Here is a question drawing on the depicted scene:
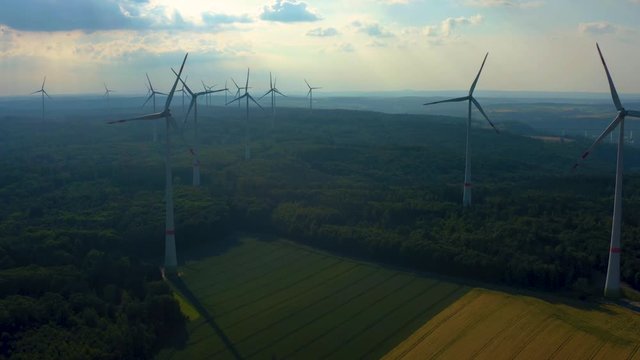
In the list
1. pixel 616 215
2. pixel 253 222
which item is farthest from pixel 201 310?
A: pixel 616 215

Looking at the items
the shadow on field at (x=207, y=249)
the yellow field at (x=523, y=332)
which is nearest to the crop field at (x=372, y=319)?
the yellow field at (x=523, y=332)

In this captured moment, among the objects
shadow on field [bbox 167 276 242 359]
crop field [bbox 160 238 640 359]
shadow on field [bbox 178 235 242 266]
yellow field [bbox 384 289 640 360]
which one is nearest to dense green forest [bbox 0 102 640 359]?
shadow on field [bbox 178 235 242 266]

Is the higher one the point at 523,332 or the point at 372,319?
the point at 523,332

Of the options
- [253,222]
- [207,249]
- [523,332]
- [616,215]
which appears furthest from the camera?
[253,222]

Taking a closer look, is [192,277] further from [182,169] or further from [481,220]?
[182,169]

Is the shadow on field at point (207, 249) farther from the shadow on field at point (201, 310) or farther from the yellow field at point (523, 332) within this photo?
the yellow field at point (523, 332)

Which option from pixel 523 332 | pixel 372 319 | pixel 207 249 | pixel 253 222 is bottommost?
pixel 207 249

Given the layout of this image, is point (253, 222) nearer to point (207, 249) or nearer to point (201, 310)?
point (207, 249)
